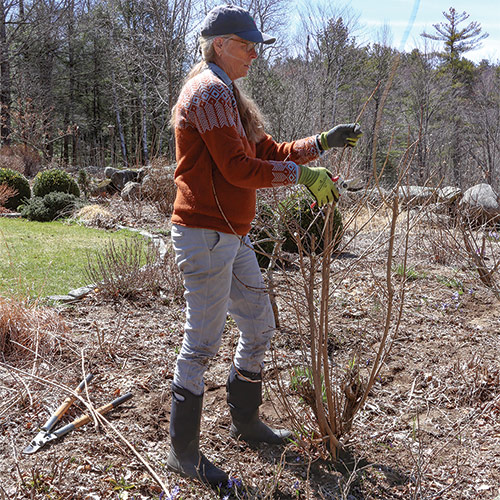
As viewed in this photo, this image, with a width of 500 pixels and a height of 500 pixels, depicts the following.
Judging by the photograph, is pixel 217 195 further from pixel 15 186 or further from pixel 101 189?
pixel 101 189

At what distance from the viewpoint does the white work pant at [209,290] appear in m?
2.06

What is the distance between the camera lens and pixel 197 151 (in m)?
2.00

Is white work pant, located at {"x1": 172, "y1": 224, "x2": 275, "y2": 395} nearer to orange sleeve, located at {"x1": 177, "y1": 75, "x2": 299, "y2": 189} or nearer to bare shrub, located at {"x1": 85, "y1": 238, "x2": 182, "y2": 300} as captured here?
orange sleeve, located at {"x1": 177, "y1": 75, "x2": 299, "y2": 189}

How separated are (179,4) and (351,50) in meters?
10.6

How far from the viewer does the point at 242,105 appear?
2.16 metres

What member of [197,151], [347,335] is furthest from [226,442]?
[347,335]

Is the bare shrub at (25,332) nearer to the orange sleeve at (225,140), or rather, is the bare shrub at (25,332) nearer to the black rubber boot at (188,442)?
the black rubber boot at (188,442)

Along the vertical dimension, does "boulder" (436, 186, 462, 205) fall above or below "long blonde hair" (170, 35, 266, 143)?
below

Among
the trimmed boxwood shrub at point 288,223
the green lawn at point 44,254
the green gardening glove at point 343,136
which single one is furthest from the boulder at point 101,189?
the green gardening glove at point 343,136

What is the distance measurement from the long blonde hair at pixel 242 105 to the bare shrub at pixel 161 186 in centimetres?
763

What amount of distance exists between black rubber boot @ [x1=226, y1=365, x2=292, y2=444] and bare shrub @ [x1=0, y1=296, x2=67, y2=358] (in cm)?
147

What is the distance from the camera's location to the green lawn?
5.13m

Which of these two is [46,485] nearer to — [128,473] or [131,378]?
[128,473]

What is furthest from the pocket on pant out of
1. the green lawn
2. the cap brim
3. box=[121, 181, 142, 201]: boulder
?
box=[121, 181, 142, 201]: boulder
